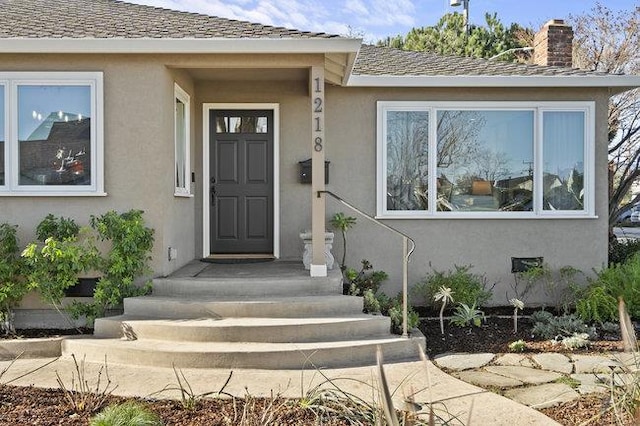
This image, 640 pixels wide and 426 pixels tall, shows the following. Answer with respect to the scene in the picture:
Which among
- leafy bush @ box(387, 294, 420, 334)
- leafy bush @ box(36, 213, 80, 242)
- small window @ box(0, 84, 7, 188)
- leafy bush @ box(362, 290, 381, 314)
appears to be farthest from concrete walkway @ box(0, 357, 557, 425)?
small window @ box(0, 84, 7, 188)

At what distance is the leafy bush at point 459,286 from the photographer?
721cm

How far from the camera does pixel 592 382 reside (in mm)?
4719

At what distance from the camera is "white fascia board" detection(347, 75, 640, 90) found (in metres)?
7.43

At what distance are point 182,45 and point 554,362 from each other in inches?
201

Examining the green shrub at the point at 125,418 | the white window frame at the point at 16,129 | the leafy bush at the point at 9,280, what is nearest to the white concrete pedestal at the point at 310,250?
the white window frame at the point at 16,129

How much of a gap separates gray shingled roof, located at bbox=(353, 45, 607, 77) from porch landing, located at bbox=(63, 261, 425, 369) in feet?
11.1

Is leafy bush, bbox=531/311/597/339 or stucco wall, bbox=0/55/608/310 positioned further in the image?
stucco wall, bbox=0/55/608/310

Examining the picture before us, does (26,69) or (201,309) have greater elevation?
(26,69)

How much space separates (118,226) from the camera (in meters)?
5.99

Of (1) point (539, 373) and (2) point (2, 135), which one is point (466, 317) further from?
(2) point (2, 135)

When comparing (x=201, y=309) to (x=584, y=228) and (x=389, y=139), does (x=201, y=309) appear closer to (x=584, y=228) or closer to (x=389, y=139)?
(x=389, y=139)

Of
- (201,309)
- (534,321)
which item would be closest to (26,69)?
(201,309)

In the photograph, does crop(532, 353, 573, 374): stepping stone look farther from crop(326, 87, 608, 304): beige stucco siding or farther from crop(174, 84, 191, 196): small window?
crop(174, 84, 191, 196): small window

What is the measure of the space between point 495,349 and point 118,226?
430 cm
